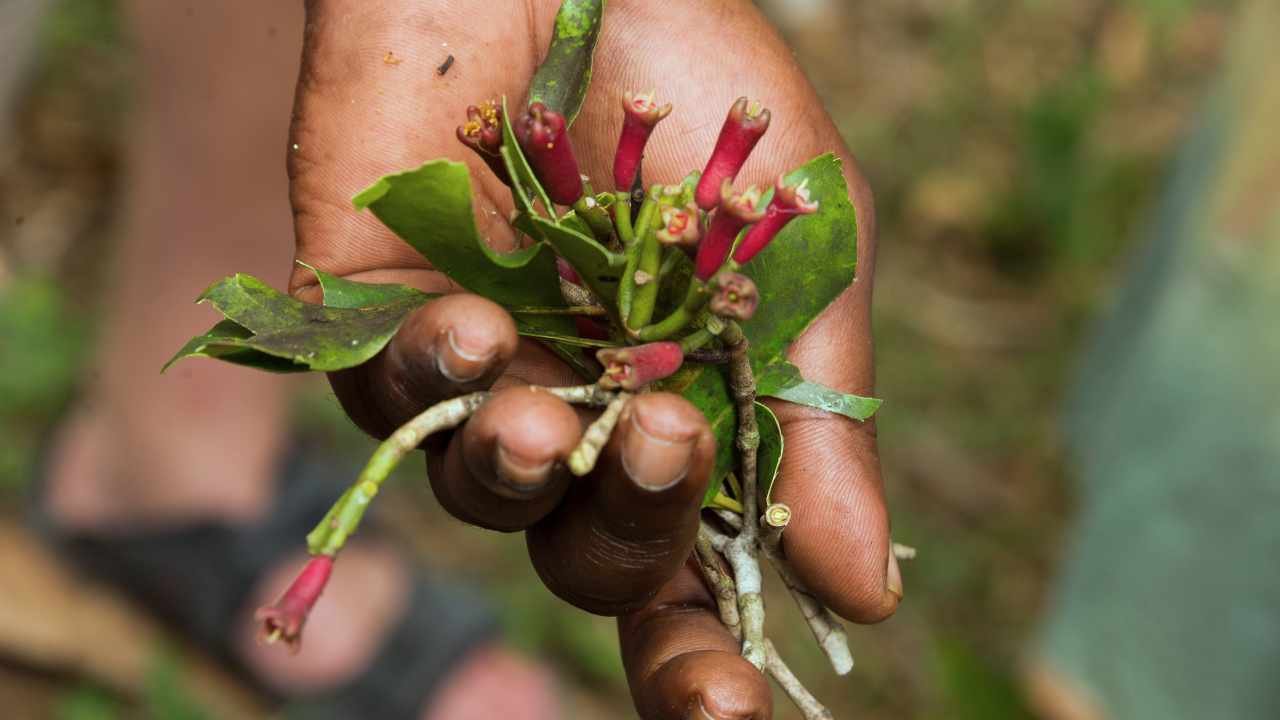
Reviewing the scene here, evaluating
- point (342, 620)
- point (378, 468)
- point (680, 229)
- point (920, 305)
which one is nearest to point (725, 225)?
point (680, 229)

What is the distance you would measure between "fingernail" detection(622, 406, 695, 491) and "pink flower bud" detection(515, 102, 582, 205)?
269 mm

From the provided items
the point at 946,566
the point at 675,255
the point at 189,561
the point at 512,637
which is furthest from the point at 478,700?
the point at 675,255

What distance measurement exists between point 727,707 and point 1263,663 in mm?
1436

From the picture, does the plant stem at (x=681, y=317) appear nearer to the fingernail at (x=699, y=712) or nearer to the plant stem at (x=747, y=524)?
the plant stem at (x=747, y=524)

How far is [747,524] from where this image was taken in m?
1.33

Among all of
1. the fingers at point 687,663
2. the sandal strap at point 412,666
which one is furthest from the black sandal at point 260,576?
the fingers at point 687,663

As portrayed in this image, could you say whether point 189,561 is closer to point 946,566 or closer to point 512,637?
point 512,637

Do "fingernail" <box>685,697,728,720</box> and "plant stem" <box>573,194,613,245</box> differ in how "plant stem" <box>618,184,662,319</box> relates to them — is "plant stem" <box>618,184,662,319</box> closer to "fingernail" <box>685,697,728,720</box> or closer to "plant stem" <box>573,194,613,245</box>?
"plant stem" <box>573,194,613,245</box>

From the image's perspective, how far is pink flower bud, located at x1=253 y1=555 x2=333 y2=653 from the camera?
921 millimetres

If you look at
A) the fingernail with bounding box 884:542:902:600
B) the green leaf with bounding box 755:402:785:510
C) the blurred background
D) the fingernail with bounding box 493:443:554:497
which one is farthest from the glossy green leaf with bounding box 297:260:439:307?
the blurred background

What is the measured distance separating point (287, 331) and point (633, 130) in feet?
1.20

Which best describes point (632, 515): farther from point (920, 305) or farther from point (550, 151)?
point (920, 305)

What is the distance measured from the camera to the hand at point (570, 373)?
1062 mm

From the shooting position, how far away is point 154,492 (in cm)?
260
